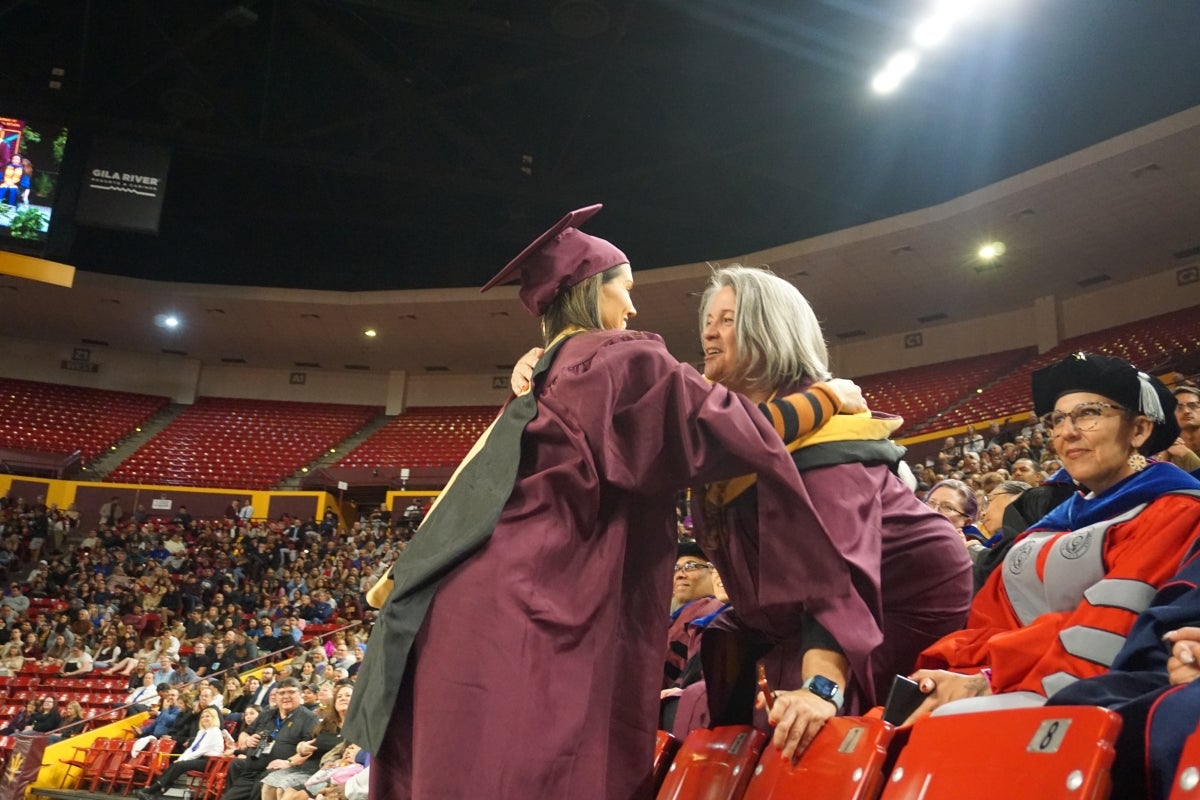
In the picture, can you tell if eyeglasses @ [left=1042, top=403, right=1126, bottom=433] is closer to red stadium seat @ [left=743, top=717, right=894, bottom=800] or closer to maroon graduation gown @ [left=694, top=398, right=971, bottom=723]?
maroon graduation gown @ [left=694, top=398, right=971, bottom=723]

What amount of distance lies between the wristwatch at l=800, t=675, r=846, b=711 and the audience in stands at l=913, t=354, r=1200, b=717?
0.62 feet

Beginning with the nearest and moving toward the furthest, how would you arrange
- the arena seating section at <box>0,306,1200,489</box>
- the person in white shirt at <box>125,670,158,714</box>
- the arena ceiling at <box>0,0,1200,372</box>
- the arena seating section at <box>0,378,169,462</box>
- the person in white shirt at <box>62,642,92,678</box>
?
the person in white shirt at <box>125,670,158,714</box> → the person in white shirt at <box>62,642,92,678</box> → the arena ceiling at <box>0,0,1200,372</box> → the arena seating section at <box>0,306,1200,489</box> → the arena seating section at <box>0,378,169,462</box>

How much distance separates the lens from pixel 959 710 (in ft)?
4.90

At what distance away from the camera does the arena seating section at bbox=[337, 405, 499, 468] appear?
1986 cm

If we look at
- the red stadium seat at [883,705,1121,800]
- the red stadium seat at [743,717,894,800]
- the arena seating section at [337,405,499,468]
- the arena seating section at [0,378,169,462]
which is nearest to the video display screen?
the arena seating section at [0,378,169,462]

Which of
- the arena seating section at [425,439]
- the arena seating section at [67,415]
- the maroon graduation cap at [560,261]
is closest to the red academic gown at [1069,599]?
the maroon graduation cap at [560,261]

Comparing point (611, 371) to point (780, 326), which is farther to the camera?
point (780, 326)

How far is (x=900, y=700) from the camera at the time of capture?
1618mm

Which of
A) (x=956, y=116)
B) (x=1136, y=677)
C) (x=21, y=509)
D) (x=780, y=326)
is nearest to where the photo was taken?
(x=1136, y=677)

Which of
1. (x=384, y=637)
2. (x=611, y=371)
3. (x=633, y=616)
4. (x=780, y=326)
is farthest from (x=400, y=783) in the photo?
(x=780, y=326)

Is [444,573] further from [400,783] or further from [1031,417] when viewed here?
[1031,417]

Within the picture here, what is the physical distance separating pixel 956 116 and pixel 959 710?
46.4 feet

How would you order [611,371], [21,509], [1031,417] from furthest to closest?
1. [21,509]
2. [1031,417]
3. [611,371]

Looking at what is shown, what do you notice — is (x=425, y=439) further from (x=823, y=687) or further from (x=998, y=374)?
(x=823, y=687)
